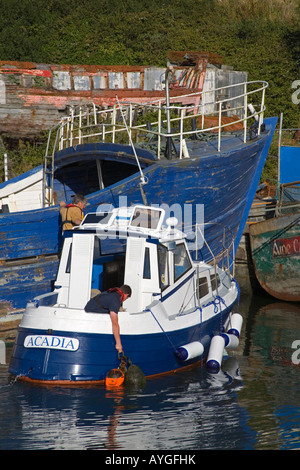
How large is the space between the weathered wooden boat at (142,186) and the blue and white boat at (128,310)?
1.57 meters

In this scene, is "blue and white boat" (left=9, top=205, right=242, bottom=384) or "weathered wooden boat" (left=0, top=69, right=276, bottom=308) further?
"weathered wooden boat" (left=0, top=69, right=276, bottom=308)

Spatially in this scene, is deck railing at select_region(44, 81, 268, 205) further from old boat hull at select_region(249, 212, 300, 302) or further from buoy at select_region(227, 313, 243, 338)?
buoy at select_region(227, 313, 243, 338)

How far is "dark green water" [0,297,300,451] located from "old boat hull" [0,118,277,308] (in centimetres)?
273

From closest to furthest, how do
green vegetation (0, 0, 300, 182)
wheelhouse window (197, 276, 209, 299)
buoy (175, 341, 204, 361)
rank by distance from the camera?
buoy (175, 341, 204, 361), wheelhouse window (197, 276, 209, 299), green vegetation (0, 0, 300, 182)

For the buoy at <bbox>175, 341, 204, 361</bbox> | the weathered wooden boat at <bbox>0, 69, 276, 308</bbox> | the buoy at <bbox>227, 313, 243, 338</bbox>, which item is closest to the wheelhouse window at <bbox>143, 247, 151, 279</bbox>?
the buoy at <bbox>175, 341, 204, 361</bbox>

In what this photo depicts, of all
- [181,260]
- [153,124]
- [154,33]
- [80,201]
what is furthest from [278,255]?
[154,33]

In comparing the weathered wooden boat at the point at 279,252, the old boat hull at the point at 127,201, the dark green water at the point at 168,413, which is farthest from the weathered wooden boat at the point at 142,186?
the dark green water at the point at 168,413

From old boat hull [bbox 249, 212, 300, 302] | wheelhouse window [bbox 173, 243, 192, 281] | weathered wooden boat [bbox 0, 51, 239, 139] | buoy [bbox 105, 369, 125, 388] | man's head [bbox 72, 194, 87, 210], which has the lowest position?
old boat hull [bbox 249, 212, 300, 302]

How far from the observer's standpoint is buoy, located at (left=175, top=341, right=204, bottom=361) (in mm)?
10797

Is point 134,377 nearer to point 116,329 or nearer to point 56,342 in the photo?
point 116,329

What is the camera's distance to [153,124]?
23.2m

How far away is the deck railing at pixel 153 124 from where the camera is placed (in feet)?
46.5

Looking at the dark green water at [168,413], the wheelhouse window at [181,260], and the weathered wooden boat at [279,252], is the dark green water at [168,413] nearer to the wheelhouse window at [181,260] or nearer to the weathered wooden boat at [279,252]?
the wheelhouse window at [181,260]
